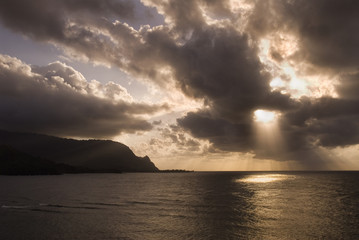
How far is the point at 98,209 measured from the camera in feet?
201

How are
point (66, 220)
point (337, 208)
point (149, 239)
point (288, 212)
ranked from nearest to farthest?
1. point (149, 239)
2. point (66, 220)
3. point (288, 212)
4. point (337, 208)

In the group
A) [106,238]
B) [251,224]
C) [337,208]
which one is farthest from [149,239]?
[337,208]

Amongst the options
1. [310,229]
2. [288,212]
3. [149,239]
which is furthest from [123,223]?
[288,212]

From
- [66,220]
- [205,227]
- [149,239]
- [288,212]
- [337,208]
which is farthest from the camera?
[337,208]

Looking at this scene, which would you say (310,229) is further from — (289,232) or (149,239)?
(149,239)

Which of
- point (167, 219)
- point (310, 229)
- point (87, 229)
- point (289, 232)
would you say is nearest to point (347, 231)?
point (310, 229)

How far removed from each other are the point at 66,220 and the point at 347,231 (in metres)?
49.7

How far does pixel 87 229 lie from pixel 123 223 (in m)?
6.50

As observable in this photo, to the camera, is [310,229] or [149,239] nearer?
[149,239]

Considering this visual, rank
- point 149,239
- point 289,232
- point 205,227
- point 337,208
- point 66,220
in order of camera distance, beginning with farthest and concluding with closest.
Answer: point 337,208 < point 66,220 < point 205,227 < point 289,232 < point 149,239

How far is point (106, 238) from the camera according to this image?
37.0 m

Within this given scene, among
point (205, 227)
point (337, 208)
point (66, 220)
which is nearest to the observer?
point (205, 227)

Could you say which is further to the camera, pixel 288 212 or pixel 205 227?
pixel 288 212

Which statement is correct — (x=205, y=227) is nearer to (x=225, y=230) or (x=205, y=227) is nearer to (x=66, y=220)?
(x=225, y=230)
